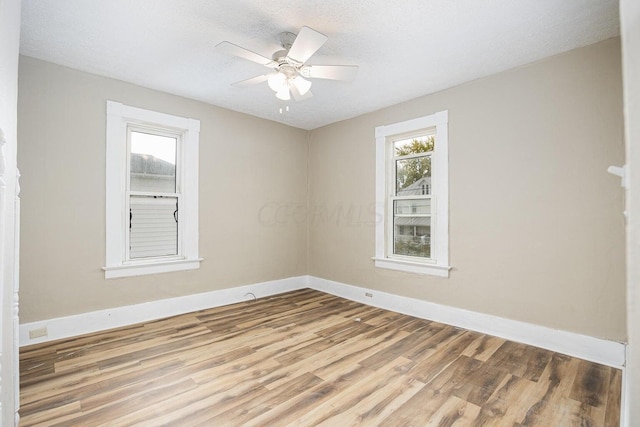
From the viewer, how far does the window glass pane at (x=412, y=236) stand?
3820mm

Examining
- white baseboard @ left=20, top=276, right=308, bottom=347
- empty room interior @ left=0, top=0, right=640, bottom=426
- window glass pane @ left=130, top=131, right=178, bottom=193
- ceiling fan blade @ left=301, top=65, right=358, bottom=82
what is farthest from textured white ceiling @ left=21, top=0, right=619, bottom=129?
white baseboard @ left=20, top=276, right=308, bottom=347

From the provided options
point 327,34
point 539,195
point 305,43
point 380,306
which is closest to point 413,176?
point 539,195

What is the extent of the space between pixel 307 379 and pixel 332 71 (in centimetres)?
245

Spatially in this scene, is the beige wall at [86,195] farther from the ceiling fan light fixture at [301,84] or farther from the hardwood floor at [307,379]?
the ceiling fan light fixture at [301,84]

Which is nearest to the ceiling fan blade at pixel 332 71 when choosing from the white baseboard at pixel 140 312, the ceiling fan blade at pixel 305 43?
the ceiling fan blade at pixel 305 43

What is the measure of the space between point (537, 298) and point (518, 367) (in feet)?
2.43

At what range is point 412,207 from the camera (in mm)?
3967

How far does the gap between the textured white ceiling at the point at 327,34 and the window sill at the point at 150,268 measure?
2.02 meters

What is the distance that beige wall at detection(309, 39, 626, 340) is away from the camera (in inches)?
101

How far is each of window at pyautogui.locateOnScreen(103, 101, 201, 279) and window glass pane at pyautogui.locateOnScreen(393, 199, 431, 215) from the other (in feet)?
8.61

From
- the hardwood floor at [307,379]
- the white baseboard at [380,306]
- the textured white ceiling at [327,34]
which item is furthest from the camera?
the white baseboard at [380,306]

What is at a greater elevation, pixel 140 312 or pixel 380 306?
pixel 140 312

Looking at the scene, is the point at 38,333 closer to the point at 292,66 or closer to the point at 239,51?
the point at 239,51

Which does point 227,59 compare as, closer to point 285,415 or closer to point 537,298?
point 285,415
